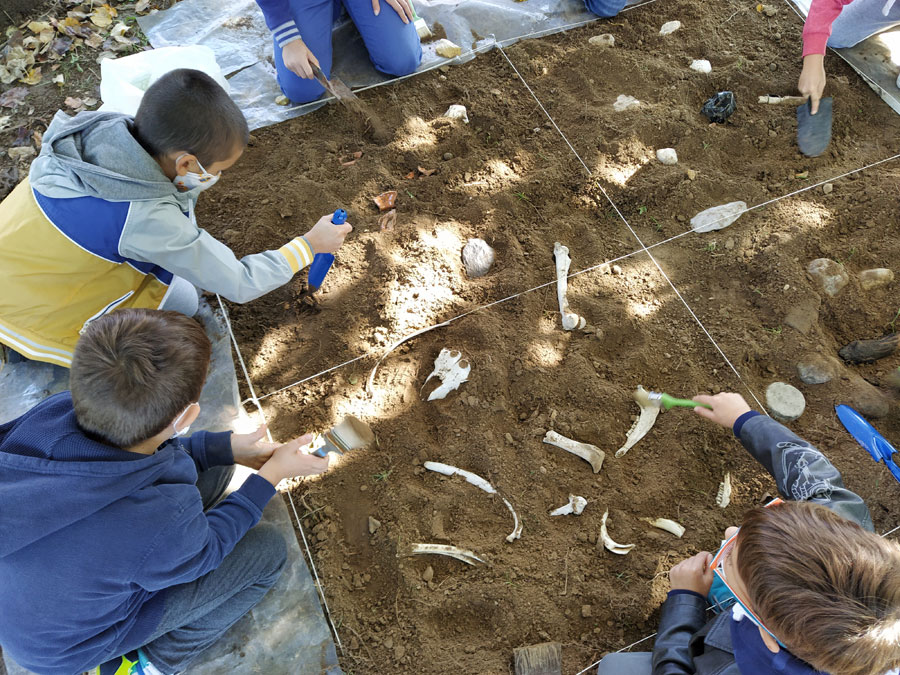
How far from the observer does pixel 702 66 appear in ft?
11.8

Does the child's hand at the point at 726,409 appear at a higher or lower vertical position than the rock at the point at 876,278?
higher

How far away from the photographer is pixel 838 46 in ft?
12.3

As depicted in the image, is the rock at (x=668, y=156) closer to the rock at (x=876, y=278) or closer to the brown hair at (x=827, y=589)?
the rock at (x=876, y=278)

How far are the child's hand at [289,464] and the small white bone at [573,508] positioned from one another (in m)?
0.90

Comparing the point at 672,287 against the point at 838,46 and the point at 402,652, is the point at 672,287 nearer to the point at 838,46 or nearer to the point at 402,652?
the point at 402,652

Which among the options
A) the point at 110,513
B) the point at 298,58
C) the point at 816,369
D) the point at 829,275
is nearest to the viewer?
the point at 110,513

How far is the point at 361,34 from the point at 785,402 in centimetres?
300

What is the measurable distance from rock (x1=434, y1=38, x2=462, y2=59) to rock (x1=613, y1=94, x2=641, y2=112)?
3.29 ft

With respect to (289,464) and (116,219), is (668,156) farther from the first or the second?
(116,219)

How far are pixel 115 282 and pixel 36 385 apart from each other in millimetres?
654

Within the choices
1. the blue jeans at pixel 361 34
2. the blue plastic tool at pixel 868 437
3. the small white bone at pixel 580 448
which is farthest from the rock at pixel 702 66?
the small white bone at pixel 580 448

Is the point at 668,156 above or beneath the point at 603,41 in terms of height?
beneath

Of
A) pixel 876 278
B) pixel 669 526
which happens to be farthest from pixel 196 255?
pixel 876 278

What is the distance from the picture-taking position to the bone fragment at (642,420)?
247 cm
